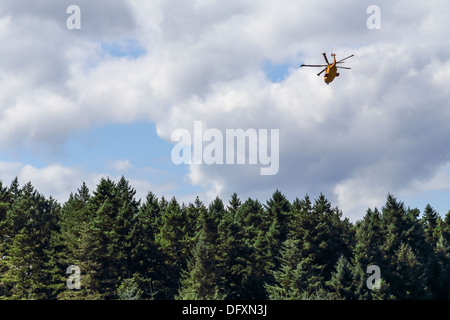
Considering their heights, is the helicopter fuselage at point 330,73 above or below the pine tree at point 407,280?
above

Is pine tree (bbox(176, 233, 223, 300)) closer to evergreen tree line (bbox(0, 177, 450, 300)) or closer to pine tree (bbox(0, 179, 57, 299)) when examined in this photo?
evergreen tree line (bbox(0, 177, 450, 300))

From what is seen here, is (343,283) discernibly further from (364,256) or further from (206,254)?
(206,254)

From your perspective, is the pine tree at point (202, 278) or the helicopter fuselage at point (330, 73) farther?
the pine tree at point (202, 278)

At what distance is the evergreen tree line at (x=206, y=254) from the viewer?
75062 mm

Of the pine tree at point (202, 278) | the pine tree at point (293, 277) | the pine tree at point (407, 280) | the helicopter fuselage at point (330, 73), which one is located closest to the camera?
the helicopter fuselage at point (330, 73)

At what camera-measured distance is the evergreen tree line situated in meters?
75.1

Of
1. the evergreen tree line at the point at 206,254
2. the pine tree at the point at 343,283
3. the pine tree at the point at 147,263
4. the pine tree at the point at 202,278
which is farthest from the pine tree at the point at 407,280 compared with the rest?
the pine tree at the point at 147,263

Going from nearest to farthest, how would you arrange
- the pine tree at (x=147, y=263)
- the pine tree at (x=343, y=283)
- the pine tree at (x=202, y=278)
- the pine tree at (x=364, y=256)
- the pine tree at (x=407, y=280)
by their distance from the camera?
the pine tree at (x=202, y=278)
the pine tree at (x=343, y=283)
the pine tree at (x=364, y=256)
the pine tree at (x=147, y=263)
the pine tree at (x=407, y=280)

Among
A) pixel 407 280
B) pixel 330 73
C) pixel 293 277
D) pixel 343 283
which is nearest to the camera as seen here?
pixel 330 73

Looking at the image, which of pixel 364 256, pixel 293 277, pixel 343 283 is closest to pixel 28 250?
pixel 293 277

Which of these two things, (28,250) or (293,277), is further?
(28,250)

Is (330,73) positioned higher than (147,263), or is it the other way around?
(330,73)

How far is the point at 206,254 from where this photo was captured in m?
76.0

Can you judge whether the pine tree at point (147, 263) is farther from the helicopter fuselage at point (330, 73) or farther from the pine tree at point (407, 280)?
the helicopter fuselage at point (330, 73)
